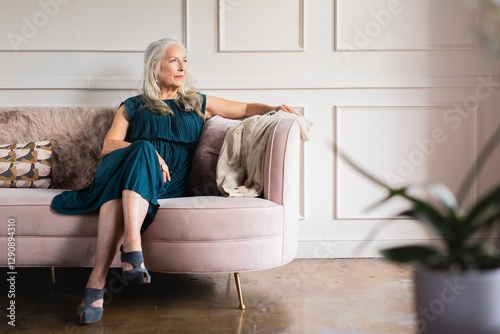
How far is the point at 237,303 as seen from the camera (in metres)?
2.42

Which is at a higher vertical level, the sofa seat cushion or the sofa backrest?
the sofa backrest

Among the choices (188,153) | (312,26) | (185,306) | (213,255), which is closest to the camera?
(213,255)

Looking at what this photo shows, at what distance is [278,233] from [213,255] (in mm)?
278

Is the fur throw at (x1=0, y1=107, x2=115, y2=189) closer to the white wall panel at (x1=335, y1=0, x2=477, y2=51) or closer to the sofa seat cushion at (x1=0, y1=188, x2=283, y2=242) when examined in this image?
the sofa seat cushion at (x1=0, y1=188, x2=283, y2=242)

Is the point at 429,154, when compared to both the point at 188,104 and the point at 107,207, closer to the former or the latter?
the point at 188,104

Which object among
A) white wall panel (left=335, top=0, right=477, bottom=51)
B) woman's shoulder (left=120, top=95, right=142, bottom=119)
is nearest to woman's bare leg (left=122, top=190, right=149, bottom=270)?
woman's shoulder (left=120, top=95, right=142, bottom=119)

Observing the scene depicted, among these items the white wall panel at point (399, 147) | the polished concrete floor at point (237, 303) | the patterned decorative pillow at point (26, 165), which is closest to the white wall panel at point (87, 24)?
the patterned decorative pillow at point (26, 165)

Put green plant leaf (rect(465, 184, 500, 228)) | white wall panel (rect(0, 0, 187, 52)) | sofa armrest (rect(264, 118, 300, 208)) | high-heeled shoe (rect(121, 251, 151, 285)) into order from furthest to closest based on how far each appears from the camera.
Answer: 1. white wall panel (rect(0, 0, 187, 52))
2. sofa armrest (rect(264, 118, 300, 208))
3. high-heeled shoe (rect(121, 251, 151, 285))
4. green plant leaf (rect(465, 184, 500, 228))

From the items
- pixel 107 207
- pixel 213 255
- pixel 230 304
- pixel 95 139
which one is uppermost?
pixel 95 139

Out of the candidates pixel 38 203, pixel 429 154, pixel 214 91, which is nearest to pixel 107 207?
pixel 38 203

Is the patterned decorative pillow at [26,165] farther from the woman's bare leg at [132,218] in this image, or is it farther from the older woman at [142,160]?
the woman's bare leg at [132,218]

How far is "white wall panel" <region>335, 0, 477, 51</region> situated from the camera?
10.3 ft

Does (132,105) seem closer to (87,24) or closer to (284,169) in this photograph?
(87,24)

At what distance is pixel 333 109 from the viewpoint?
126 inches
